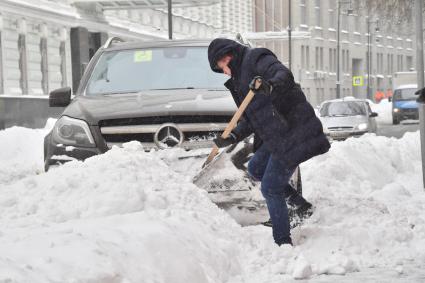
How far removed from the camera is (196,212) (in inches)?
248

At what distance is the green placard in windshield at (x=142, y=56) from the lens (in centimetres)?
855

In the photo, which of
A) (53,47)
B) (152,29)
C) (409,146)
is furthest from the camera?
(152,29)

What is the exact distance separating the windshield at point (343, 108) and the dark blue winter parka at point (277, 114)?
1995 cm

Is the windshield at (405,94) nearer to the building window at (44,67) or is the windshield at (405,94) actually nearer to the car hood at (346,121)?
the car hood at (346,121)

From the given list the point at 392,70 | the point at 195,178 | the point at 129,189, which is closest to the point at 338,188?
the point at 195,178

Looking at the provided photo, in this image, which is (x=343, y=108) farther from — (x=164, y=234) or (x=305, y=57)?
(x=305, y=57)

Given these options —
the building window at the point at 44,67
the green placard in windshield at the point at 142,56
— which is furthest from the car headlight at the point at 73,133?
the building window at the point at 44,67

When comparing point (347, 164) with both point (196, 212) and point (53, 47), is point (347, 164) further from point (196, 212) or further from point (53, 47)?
point (53, 47)

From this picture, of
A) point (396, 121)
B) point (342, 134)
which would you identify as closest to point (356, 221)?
point (342, 134)

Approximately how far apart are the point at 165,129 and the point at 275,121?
1.23 metres

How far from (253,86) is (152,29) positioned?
3444cm

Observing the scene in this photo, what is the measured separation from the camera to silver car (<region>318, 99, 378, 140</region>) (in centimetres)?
2519

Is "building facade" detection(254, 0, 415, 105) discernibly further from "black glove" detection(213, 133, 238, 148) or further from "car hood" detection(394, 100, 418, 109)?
"black glove" detection(213, 133, 238, 148)

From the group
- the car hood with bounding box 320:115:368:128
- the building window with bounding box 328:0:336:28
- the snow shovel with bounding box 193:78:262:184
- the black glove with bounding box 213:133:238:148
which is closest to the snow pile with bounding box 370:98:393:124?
the building window with bounding box 328:0:336:28
